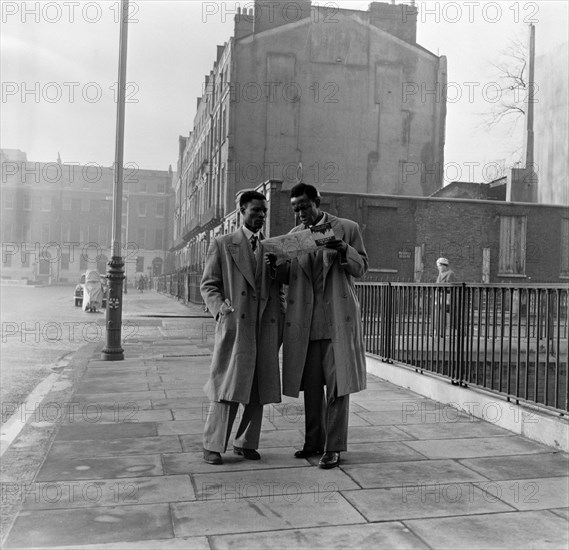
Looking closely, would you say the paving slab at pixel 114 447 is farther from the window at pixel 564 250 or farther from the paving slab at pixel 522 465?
the window at pixel 564 250

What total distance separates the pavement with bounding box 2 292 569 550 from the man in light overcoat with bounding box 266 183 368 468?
469 mm

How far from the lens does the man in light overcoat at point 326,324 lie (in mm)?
4512

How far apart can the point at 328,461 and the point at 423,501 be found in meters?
0.85

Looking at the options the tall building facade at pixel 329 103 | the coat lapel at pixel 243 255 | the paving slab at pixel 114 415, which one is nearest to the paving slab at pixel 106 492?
the coat lapel at pixel 243 255

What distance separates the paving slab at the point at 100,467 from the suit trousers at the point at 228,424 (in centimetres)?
41

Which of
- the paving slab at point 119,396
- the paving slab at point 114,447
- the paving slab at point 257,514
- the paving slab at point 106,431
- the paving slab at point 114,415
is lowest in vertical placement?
the paving slab at point 119,396

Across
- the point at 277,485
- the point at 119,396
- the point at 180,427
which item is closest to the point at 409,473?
the point at 277,485

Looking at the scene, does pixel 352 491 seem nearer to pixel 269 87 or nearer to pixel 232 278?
pixel 232 278

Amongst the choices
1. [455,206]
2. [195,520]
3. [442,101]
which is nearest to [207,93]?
[442,101]

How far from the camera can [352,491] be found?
4016 mm

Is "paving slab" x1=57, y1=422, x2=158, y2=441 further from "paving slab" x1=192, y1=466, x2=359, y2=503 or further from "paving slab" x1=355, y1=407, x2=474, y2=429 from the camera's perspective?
"paving slab" x1=355, y1=407, x2=474, y2=429

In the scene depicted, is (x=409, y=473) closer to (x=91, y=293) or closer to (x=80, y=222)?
(x=91, y=293)

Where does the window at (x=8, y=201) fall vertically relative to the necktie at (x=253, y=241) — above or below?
above

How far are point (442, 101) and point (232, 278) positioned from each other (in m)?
33.6
